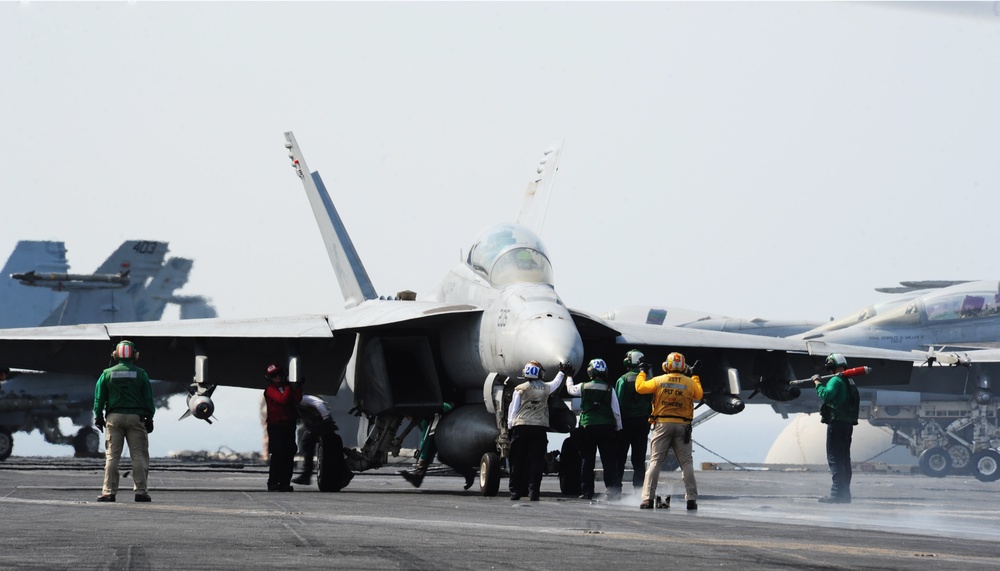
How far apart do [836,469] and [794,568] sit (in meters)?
9.59

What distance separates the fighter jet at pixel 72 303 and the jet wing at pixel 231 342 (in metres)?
23.6

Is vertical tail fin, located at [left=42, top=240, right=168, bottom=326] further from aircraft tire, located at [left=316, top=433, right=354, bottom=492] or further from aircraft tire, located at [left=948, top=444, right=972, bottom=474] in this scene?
aircraft tire, located at [left=316, top=433, right=354, bottom=492]

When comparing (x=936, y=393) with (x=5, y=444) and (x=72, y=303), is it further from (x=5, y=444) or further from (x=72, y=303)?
(x=72, y=303)

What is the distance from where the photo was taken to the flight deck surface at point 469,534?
23.0 ft

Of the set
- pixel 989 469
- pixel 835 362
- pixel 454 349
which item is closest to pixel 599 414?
pixel 454 349

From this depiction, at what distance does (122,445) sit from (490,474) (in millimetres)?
4264

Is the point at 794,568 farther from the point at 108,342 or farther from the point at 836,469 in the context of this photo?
the point at 108,342

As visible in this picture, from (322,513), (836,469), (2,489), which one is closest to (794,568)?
(322,513)

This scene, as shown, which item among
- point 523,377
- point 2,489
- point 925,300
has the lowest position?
point 2,489

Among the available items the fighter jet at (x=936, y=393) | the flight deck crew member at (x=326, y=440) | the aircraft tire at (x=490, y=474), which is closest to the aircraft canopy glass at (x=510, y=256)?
the aircraft tire at (x=490, y=474)

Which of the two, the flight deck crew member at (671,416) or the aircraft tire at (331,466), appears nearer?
the flight deck crew member at (671,416)

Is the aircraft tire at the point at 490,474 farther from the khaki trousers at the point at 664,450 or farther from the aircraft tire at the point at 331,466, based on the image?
the khaki trousers at the point at 664,450

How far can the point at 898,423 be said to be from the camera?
31.3m

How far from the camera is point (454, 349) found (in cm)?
1662
